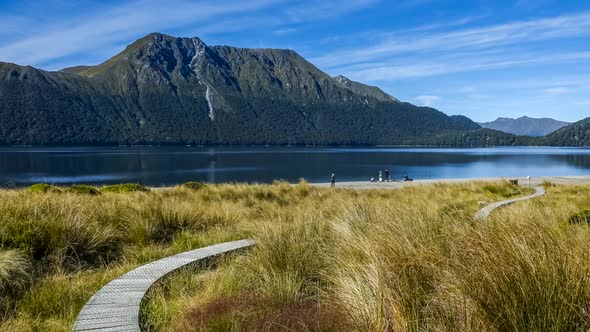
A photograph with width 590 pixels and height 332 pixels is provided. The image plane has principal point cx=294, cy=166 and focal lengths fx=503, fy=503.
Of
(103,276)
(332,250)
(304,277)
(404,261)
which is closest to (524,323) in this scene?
(404,261)

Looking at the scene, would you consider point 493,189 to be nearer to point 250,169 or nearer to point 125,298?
point 125,298

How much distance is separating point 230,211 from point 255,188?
23.0ft

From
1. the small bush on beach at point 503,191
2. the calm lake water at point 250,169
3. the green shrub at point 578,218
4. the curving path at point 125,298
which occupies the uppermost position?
the green shrub at point 578,218

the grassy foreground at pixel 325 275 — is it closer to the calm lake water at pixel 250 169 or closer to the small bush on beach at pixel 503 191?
the small bush on beach at pixel 503 191

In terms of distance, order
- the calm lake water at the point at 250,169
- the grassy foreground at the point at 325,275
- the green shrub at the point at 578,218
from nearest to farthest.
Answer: the grassy foreground at the point at 325,275 < the green shrub at the point at 578,218 < the calm lake water at the point at 250,169

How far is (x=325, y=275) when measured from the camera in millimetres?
4887

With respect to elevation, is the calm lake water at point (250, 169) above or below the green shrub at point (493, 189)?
below

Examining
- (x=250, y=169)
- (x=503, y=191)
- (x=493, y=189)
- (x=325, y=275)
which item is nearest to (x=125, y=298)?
(x=325, y=275)

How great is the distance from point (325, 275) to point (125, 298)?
184 cm

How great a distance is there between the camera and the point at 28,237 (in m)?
6.16

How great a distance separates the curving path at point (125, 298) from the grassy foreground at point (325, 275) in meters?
0.16

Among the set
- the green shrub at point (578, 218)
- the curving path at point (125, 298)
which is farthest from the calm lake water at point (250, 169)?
the green shrub at point (578, 218)

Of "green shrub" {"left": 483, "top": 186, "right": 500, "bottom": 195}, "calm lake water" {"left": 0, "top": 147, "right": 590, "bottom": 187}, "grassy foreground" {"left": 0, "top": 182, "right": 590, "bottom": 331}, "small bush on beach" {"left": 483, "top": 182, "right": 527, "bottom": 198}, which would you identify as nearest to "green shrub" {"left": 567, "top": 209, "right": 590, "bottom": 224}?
"grassy foreground" {"left": 0, "top": 182, "right": 590, "bottom": 331}

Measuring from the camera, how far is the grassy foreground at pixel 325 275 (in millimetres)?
3006
